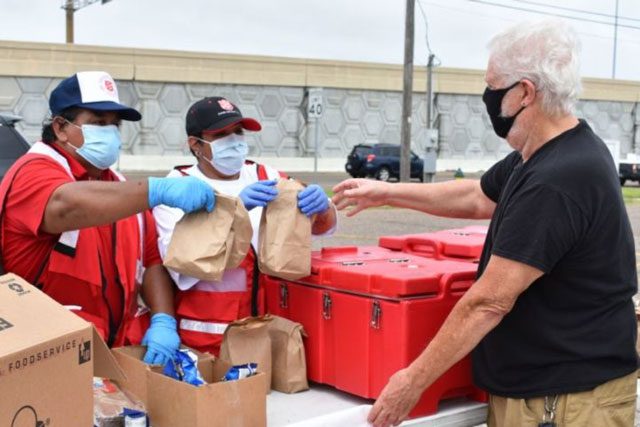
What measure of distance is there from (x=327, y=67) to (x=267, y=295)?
34865 mm

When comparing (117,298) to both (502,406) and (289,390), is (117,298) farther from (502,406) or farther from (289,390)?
(502,406)

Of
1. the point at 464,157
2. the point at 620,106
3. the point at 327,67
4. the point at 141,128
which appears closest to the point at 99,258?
the point at 141,128

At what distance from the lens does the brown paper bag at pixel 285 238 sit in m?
2.90

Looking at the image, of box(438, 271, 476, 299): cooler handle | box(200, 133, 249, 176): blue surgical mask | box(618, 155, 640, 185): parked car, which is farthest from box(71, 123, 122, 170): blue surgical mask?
box(618, 155, 640, 185): parked car

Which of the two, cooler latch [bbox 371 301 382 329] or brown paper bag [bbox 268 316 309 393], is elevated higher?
cooler latch [bbox 371 301 382 329]

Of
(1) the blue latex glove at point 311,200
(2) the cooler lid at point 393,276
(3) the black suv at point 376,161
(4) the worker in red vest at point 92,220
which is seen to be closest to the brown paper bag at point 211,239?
(4) the worker in red vest at point 92,220

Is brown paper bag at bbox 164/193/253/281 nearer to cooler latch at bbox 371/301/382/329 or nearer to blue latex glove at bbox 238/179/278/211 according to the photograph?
blue latex glove at bbox 238/179/278/211

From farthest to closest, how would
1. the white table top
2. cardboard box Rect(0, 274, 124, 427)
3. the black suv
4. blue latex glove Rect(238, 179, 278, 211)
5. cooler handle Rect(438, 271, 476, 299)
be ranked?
the black suv < blue latex glove Rect(238, 179, 278, 211) < cooler handle Rect(438, 271, 476, 299) < the white table top < cardboard box Rect(0, 274, 124, 427)

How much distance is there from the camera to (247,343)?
2.90 m

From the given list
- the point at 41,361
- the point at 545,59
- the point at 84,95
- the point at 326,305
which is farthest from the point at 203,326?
the point at 545,59

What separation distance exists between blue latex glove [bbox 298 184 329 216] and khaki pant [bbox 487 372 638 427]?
3.03 ft

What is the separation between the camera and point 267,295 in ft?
10.7

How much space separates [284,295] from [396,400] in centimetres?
76

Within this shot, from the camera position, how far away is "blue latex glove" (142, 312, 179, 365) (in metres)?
2.82
